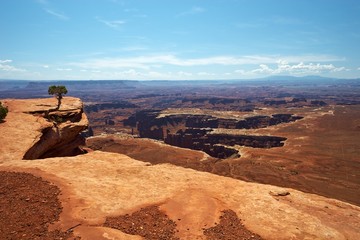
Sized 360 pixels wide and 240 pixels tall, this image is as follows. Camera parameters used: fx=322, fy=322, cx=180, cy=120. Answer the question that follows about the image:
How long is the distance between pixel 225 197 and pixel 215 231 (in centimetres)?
465

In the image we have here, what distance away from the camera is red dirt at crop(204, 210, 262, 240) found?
50.0 ft

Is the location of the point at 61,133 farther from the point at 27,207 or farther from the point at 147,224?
the point at 147,224

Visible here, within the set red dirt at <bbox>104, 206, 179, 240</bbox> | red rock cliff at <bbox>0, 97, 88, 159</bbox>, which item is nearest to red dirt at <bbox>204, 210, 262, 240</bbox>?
red dirt at <bbox>104, 206, 179, 240</bbox>

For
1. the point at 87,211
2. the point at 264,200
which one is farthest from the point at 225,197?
the point at 87,211

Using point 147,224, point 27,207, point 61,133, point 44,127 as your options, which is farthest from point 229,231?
point 61,133

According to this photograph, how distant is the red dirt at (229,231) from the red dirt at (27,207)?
6429mm

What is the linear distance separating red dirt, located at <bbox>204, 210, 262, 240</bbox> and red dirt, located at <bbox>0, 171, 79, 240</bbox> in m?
6.43

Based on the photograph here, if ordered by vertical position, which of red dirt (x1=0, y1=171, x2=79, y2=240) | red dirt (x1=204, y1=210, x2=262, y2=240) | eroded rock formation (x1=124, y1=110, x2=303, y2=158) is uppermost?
red dirt (x1=0, y1=171, x2=79, y2=240)

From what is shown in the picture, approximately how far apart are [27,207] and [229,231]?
998 cm

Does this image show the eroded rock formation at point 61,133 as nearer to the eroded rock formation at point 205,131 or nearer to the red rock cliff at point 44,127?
the red rock cliff at point 44,127

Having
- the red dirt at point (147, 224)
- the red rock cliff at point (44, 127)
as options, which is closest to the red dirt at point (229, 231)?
the red dirt at point (147, 224)

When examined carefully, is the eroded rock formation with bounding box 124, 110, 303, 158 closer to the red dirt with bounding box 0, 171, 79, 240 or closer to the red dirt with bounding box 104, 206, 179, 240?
the red dirt with bounding box 104, 206, 179, 240

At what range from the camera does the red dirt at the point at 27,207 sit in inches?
545

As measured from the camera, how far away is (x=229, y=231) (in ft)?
51.6
